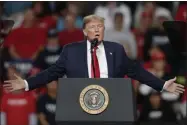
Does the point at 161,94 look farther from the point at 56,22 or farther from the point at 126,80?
the point at 126,80

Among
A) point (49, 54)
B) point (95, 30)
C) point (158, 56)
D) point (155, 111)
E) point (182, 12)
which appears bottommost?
point (155, 111)

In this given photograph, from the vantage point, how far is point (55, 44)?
8.36 metres

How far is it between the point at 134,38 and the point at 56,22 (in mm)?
1202

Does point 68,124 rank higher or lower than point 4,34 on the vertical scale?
lower

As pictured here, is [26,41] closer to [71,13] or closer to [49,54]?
[49,54]

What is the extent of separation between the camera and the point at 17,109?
7.93 meters

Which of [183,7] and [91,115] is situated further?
[183,7]

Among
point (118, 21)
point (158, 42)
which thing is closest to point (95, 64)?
point (158, 42)

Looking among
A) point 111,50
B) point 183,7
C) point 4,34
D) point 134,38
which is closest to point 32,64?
point 134,38

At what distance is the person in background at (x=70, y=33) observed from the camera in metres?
8.59

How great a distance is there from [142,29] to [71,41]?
1056 mm

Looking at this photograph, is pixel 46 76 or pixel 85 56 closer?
pixel 85 56

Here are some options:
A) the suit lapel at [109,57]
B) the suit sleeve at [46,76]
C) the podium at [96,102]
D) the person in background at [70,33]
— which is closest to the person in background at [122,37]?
the person in background at [70,33]

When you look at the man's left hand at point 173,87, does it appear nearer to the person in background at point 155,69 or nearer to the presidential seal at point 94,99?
the presidential seal at point 94,99
